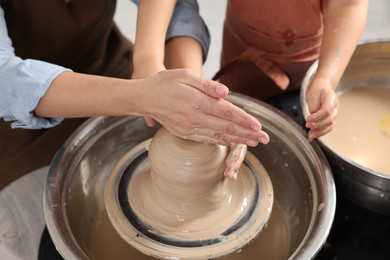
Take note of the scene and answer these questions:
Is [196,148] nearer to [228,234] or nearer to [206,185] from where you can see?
[206,185]

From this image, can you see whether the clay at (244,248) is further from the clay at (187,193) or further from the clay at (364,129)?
the clay at (364,129)

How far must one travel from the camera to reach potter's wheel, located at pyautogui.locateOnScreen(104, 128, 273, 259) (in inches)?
41.7

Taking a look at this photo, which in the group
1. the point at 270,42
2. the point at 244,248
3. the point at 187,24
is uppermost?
the point at 187,24

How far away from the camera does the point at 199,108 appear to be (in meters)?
0.96

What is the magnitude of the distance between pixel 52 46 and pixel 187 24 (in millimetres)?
469

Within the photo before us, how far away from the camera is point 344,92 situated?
5.02 ft

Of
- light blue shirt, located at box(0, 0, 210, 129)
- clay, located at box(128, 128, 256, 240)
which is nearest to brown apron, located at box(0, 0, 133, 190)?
light blue shirt, located at box(0, 0, 210, 129)

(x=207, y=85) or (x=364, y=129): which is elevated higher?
(x=207, y=85)

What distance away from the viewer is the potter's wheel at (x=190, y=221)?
1.06 m

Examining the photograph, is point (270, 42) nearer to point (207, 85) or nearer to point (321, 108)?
point (321, 108)

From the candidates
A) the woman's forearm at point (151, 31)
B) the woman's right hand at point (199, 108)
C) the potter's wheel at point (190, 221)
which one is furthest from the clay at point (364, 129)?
the woman's forearm at point (151, 31)

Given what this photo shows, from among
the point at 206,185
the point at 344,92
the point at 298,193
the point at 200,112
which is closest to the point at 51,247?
the point at 206,185

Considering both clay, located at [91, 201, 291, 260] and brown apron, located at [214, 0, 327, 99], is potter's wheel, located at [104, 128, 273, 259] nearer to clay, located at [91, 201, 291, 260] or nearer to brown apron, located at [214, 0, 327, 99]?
clay, located at [91, 201, 291, 260]

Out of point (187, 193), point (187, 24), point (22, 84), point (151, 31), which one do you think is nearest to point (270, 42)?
point (187, 24)
